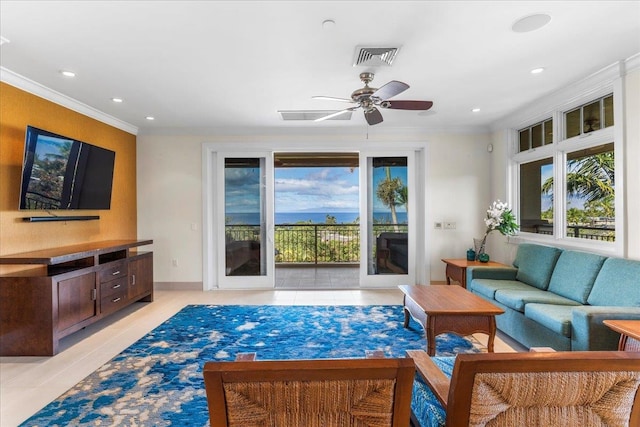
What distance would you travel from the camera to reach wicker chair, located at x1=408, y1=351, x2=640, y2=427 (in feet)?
3.08

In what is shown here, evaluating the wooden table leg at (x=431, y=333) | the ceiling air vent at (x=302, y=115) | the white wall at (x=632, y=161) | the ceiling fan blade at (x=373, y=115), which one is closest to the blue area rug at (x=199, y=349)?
the wooden table leg at (x=431, y=333)

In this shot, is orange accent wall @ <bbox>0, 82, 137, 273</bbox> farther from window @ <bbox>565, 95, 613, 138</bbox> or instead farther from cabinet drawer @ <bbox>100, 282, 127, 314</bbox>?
window @ <bbox>565, 95, 613, 138</bbox>

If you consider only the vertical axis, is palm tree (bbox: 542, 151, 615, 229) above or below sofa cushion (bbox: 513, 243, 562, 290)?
above

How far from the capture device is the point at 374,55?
288 centimetres

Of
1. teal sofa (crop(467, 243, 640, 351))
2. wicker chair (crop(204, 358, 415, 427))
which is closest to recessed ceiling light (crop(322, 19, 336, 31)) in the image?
wicker chair (crop(204, 358, 415, 427))

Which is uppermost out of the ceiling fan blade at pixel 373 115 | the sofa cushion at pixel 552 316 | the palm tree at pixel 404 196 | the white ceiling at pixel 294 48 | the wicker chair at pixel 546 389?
the white ceiling at pixel 294 48

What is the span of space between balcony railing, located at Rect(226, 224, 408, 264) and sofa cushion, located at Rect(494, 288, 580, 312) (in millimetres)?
4865

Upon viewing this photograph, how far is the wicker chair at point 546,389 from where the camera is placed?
0.94m

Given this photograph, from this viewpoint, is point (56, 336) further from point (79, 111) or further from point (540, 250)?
point (540, 250)

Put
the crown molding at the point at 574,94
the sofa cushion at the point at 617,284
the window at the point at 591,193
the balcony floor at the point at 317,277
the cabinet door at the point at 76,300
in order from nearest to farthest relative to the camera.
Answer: the sofa cushion at the point at 617,284 < the crown molding at the point at 574,94 < the cabinet door at the point at 76,300 < the window at the point at 591,193 < the balcony floor at the point at 317,277

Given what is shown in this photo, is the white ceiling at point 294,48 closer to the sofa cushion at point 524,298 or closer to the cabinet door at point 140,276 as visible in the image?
the cabinet door at point 140,276

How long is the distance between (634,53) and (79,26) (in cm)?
454

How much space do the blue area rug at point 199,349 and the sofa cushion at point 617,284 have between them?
4.01 ft

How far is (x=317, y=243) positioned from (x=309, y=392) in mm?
7388
